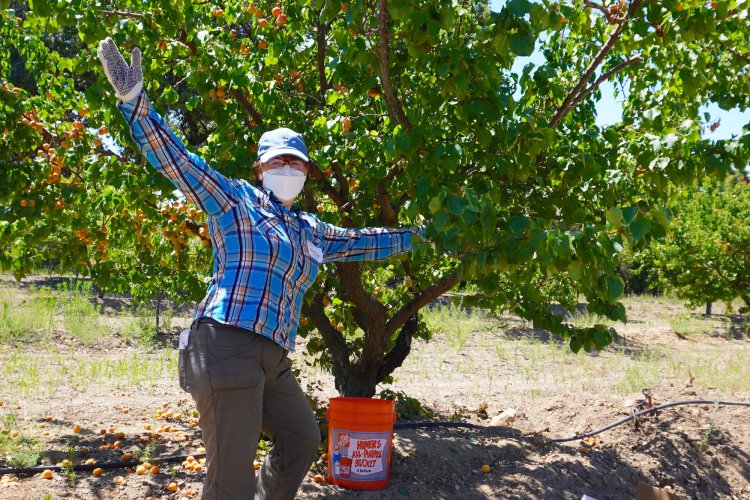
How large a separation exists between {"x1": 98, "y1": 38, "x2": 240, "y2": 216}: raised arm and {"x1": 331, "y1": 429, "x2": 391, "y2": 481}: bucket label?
4.95 feet

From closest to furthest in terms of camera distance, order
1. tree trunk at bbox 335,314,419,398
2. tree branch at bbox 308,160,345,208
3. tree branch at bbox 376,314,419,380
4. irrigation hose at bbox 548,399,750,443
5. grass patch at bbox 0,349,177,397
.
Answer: tree branch at bbox 308,160,345,208 < tree trunk at bbox 335,314,419,398 < tree branch at bbox 376,314,419,380 < irrigation hose at bbox 548,399,750,443 < grass patch at bbox 0,349,177,397

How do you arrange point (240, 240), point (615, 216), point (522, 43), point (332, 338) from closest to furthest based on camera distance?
point (615, 216)
point (522, 43)
point (240, 240)
point (332, 338)

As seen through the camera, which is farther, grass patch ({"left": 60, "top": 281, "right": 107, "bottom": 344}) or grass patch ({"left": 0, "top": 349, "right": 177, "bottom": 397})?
grass patch ({"left": 60, "top": 281, "right": 107, "bottom": 344})

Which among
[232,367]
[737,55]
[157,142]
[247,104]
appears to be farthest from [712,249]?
[157,142]

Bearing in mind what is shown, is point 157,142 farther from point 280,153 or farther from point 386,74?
point 386,74

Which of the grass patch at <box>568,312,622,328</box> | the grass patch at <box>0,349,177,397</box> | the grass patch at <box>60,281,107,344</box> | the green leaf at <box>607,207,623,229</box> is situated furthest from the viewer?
the grass patch at <box>568,312,622,328</box>

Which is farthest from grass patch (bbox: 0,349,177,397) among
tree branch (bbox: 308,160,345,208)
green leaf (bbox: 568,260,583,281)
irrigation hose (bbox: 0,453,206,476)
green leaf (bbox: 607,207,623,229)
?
green leaf (bbox: 607,207,623,229)

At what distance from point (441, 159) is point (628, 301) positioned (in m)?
19.0

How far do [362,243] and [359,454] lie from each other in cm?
113

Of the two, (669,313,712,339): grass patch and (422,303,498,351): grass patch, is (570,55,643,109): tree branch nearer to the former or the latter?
(422,303,498,351): grass patch

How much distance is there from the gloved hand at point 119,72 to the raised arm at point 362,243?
0.99 m

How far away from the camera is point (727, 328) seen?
1514cm

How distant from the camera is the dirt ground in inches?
153

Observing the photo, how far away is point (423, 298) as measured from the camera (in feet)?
13.5
